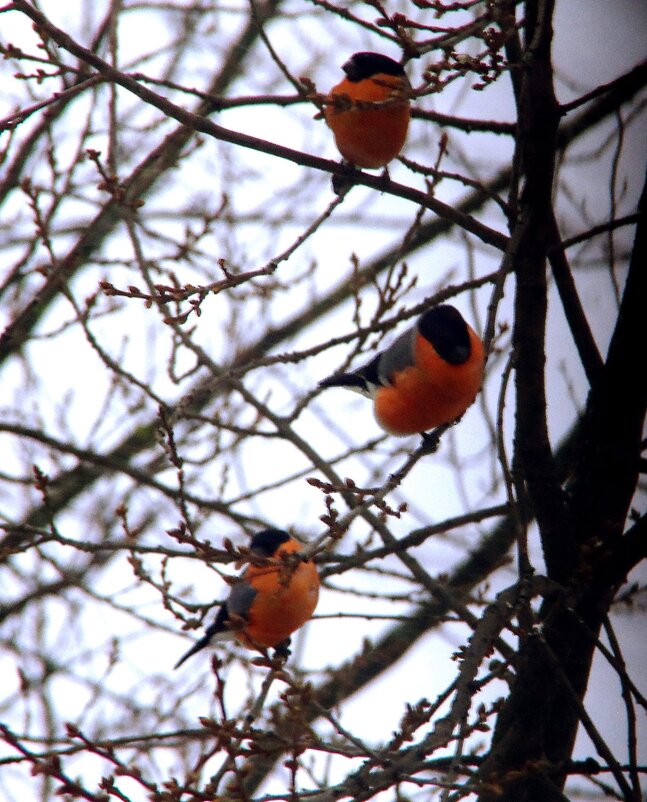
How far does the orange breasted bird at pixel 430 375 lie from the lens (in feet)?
10.1

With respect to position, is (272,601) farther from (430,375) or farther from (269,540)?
(430,375)

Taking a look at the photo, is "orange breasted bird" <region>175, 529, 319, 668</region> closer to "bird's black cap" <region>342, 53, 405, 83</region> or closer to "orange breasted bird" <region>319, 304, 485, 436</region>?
"orange breasted bird" <region>319, 304, 485, 436</region>

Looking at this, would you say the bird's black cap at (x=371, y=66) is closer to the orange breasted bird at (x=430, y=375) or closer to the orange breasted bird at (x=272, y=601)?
the orange breasted bird at (x=430, y=375)

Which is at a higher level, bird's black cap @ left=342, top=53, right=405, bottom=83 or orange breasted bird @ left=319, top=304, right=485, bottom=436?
bird's black cap @ left=342, top=53, right=405, bottom=83

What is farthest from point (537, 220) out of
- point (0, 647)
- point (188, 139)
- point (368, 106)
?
point (0, 647)

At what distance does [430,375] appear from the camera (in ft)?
10.3

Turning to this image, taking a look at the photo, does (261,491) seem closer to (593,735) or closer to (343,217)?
(593,735)

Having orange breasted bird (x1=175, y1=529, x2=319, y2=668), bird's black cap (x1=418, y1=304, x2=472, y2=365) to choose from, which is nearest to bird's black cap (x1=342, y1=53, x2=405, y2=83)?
bird's black cap (x1=418, y1=304, x2=472, y2=365)

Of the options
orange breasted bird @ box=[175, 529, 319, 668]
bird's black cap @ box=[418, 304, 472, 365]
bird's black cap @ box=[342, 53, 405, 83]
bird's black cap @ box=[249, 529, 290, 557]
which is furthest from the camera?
bird's black cap @ box=[249, 529, 290, 557]

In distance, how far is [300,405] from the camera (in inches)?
151

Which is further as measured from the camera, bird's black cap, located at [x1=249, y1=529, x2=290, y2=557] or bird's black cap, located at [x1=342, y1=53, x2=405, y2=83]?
bird's black cap, located at [x1=249, y1=529, x2=290, y2=557]

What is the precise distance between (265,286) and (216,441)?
2.60 feet

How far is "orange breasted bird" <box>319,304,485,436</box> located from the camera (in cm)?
309

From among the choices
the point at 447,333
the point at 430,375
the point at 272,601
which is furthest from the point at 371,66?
the point at 272,601
